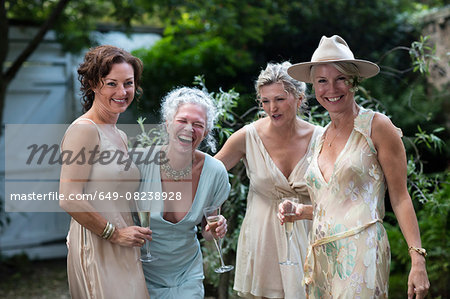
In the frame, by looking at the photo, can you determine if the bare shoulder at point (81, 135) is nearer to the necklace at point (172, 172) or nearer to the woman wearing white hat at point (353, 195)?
the necklace at point (172, 172)

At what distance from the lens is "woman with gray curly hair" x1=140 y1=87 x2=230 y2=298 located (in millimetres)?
2906

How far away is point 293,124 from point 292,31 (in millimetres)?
4801

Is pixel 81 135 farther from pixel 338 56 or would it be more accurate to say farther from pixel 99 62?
pixel 338 56

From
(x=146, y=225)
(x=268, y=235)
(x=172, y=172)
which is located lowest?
(x=268, y=235)

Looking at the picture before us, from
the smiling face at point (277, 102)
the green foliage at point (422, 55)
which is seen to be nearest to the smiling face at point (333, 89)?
the smiling face at point (277, 102)

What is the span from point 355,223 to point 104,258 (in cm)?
129

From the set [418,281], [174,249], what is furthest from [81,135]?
[418,281]

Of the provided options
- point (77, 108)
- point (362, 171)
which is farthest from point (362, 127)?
point (77, 108)

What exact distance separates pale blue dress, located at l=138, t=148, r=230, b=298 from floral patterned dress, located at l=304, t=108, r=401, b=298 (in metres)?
0.68

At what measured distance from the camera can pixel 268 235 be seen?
3.44m

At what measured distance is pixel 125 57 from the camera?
9.45 ft

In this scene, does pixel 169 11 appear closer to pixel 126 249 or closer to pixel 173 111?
pixel 173 111

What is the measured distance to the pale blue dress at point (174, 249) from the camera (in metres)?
2.90

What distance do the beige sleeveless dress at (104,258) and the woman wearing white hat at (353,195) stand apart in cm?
85
